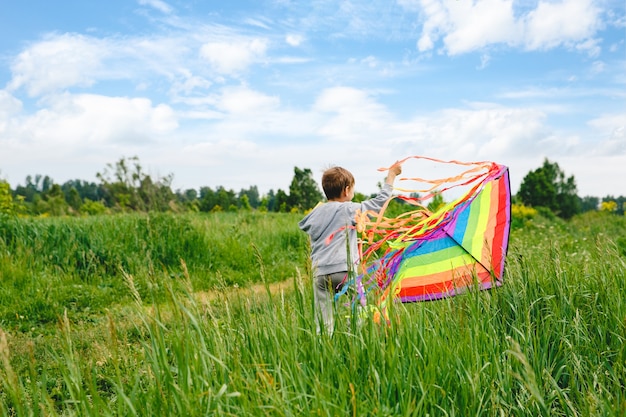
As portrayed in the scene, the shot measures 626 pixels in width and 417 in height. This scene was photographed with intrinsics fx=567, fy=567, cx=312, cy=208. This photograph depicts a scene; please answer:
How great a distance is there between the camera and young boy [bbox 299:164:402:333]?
473cm

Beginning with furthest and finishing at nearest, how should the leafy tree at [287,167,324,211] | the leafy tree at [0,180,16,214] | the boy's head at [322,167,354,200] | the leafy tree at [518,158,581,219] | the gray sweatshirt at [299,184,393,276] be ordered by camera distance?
the leafy tree at [518,158,581,219], the leafy tree at [287,167,324,211], the leafy tree at [0,180,16,214], the boy's head at [322,167,354,200], the gray sweatshirt at [299,184,393,276]

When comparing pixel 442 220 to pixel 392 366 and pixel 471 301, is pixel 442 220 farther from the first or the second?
pixel 392 366

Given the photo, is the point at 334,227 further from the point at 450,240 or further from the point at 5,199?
the point at 5,199

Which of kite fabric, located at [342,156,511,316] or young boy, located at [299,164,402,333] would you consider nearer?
kite fabric, located at [342,156,511,316]

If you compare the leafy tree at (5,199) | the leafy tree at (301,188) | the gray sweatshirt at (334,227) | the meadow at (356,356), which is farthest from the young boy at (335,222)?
the leafy tree at (301,188)

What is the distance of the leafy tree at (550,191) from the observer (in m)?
38.8

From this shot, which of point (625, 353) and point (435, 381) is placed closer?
point (435, 381)

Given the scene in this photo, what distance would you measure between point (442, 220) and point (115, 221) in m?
7.10

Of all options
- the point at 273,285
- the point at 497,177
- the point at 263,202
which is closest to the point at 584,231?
the point at 273,285

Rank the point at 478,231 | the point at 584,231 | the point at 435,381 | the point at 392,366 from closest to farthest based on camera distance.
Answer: the point at 392,366 → the point at 435,381 → the point at 478,231 → the point at 584,231

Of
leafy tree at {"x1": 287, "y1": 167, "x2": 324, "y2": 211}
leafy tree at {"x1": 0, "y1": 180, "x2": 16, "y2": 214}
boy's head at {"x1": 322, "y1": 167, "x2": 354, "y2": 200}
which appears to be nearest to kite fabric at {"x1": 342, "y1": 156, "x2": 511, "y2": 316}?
boy's head at {"x1": 322, "y1": 167, "x2": 354, "y2": 200}

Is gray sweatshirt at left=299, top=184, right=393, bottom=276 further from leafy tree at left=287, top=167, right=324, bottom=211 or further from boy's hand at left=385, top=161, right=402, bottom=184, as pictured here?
leafy tree at left=287, top=167, right=324, bottom=211

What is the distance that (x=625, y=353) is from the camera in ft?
10.9

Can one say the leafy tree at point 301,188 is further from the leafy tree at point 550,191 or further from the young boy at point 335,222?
the young boy at point 335,222
